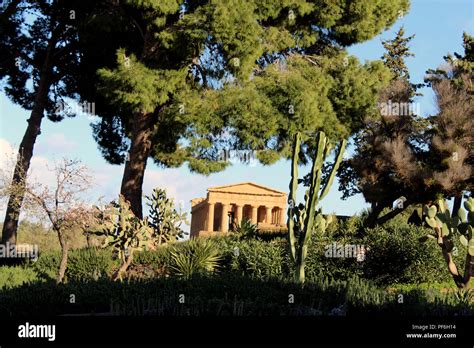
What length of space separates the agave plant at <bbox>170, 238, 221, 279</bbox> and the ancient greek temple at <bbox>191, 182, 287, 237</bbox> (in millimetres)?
22595

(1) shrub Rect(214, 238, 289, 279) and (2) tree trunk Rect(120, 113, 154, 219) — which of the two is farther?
(2) tree trunk Rect(120, 113, 154, 219)

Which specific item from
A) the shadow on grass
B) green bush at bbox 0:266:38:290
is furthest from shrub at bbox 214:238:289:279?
the shadow on grass

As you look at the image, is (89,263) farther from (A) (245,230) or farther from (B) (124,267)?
(A) (245,230)

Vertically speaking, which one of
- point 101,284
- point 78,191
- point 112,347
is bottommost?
point 112,347

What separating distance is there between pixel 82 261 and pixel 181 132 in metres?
6.15

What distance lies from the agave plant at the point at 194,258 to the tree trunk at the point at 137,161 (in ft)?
20.0

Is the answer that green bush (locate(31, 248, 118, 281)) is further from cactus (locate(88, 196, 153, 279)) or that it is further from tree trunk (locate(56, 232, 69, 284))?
tree trunk (locate(56, 232, 69, 284))

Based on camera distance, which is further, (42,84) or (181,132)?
(42,84)

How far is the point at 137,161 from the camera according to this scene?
23938 millimetres

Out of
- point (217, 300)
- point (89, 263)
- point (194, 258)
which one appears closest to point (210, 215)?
point (89, 263)

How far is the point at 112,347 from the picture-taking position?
782 centimetres

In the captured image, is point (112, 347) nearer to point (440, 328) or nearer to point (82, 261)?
point (440, 328)

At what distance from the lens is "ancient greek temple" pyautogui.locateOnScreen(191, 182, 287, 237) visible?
1616 inches

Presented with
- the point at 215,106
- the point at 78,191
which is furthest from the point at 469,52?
the point at 78,191
